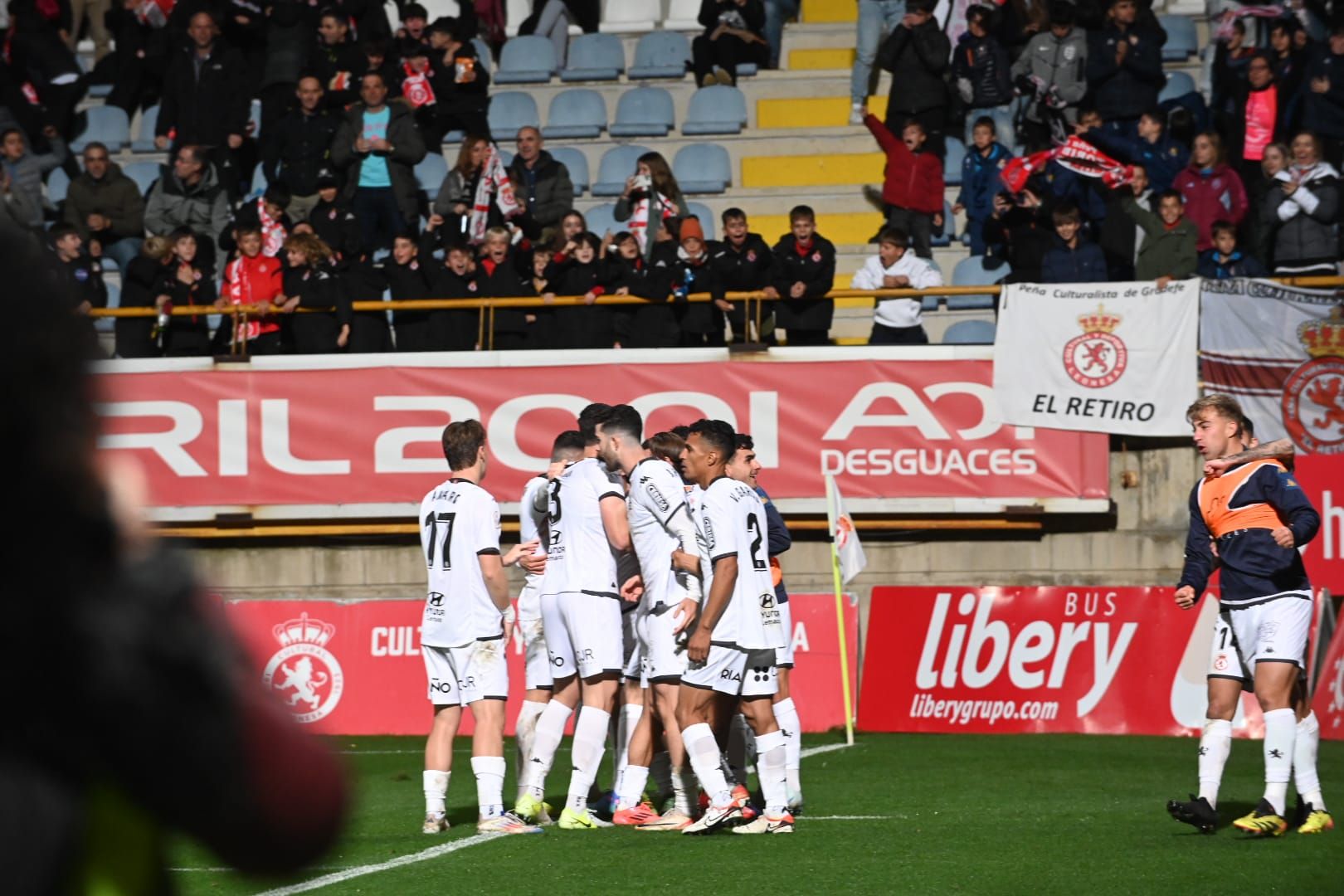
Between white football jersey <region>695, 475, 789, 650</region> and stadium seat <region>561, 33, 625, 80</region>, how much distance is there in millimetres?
13873

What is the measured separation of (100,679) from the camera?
1.59 m

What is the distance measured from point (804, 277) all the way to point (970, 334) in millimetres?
1996

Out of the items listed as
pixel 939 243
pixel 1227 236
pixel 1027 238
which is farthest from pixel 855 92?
pixel 1227 236

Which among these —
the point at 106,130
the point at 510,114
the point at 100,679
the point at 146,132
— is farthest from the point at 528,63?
the point at 100,679

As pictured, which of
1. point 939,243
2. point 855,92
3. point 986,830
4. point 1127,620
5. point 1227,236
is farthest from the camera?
point 855,92

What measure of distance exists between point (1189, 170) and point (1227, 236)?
1.04 metres

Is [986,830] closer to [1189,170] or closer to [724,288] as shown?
[724,288]

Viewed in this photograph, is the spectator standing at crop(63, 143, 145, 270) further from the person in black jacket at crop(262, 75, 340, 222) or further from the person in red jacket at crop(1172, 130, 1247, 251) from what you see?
the person in red jacket at crop(1172, 130, 1247, 251)

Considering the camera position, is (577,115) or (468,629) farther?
(577,115)

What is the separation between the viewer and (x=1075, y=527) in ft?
57.1

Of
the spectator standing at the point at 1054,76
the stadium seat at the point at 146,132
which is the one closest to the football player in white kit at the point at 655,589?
the spectator standing at the point at 1054,76

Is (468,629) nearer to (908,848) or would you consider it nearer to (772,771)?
(772,771)

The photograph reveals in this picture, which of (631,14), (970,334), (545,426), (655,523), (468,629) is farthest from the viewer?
(631,14)

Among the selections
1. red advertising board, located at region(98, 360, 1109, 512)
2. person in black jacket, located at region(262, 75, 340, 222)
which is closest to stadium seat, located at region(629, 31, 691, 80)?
person in black jacket, located at region(262, 75, 340, 222)
